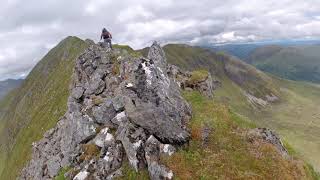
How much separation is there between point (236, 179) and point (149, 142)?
8.30 metres

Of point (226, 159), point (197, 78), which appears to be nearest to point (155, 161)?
point (226, 159)

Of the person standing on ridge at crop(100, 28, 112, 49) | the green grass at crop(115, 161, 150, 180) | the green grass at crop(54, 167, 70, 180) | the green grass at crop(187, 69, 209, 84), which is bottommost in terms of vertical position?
the green grass at crop(54, 167, 70, 180)

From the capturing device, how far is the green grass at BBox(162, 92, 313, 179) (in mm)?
35625

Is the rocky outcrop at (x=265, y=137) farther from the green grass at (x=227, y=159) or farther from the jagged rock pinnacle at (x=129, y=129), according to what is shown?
the jagged rock pinnacle at (x=129, y=129)

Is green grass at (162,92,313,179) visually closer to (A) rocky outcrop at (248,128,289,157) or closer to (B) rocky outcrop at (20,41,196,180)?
(A) rocky outcrop at (248,128,289,157)

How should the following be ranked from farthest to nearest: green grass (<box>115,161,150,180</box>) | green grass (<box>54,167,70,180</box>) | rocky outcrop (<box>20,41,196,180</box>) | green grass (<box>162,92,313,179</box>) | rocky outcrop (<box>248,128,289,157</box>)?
rocky outcrop (<box>248,128,289,157</box>), green grass (<box>54,167,70,180</box>), rocky outcrop (<box>20,41,196,180</box>), green grass (<box>115,161,150,180</box>), green grass (<box>162,92,313,179</box>)

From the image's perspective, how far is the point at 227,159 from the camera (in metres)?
37.1

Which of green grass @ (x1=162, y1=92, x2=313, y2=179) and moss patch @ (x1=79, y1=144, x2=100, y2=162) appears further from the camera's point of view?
moss patch @ (x1=79, y1=144, x2=100, y2=162)

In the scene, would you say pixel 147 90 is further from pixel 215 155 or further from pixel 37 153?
pixel 37 153

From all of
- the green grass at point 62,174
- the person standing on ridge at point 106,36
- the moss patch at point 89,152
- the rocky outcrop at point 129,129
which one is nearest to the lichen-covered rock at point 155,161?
the rocky outcrop at point 129,129

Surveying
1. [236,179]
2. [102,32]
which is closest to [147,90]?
[236,179]

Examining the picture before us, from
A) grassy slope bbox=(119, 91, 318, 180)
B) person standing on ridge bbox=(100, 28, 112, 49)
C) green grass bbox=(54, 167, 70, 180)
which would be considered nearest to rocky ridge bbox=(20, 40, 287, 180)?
green grass bbox=(54, 167, 70, 180)

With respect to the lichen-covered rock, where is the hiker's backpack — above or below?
above

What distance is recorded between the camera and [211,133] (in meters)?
40.7
